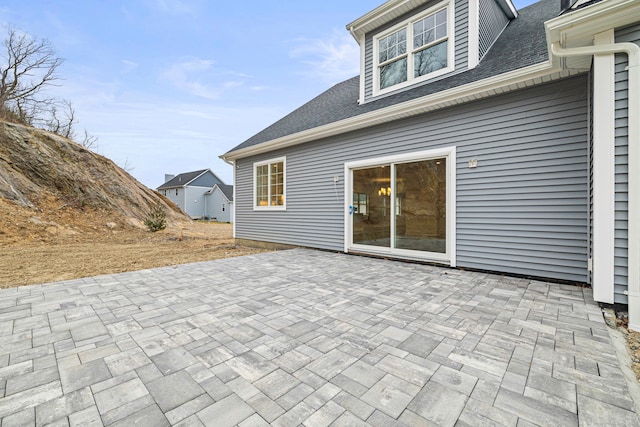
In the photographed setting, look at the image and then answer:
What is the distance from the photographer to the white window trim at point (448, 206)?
4.43 metres

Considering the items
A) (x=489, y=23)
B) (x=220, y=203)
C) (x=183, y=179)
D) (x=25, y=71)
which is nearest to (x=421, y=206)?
(x=489, y=23)

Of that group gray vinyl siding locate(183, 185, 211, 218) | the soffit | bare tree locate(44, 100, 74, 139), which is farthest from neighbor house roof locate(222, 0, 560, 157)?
gray vinyl siding locate(183, 185, 211, 218)

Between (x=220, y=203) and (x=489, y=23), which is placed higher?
(x=489, y=23)

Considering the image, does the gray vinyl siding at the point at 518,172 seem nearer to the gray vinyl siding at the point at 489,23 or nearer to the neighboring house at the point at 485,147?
the neighboring house at the point at 485,147

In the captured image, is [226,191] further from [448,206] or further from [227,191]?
[448,206]

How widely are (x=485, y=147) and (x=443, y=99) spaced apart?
0.97 meters

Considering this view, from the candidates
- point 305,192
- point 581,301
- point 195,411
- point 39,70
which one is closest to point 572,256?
point 581,301

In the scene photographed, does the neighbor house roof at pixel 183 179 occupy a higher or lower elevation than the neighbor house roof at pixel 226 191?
higher

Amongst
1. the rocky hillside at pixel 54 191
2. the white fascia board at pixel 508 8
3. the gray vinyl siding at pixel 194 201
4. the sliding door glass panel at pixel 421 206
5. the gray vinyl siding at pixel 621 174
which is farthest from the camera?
the gray vinyl siding at pixel 194 201

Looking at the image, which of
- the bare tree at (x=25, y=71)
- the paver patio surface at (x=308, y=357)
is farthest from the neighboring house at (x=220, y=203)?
the paver patio surface at (x=308, y=357)

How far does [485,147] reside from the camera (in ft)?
13.6

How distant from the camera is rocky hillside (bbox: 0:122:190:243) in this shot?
332 inches

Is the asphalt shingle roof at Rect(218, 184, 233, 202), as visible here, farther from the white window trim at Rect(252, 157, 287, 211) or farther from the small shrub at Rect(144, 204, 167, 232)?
the white window trim at Rect(252, 157, 287, 211)

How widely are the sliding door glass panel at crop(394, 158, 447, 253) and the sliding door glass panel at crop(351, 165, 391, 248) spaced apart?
0.71 feet
